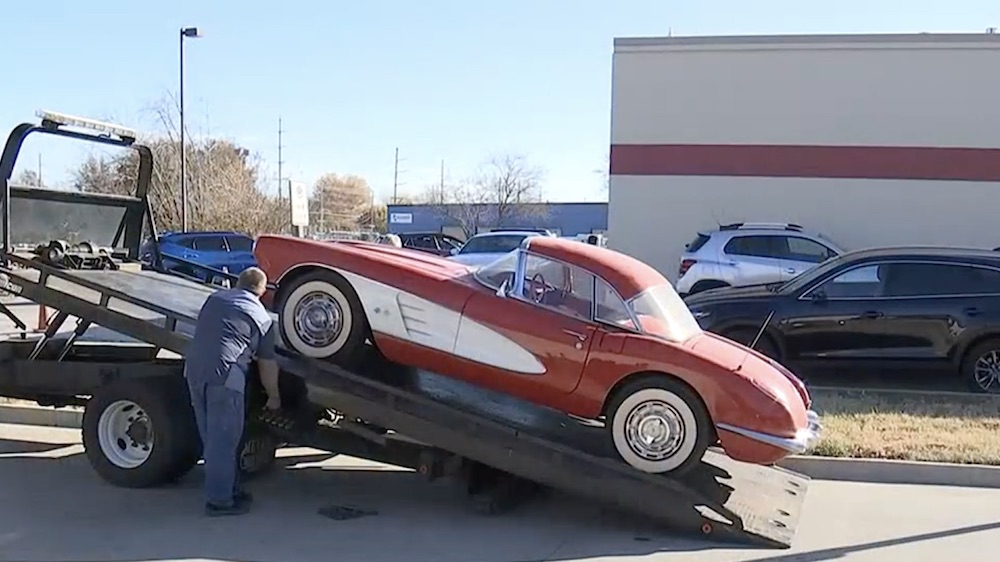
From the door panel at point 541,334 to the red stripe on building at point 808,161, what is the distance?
12.6 m

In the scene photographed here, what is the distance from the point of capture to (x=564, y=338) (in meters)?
6.93

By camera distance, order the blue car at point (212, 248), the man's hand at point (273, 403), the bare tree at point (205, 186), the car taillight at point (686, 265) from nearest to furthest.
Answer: the man's hand at point (273, 403), the car taillight at point (686, 265), the blue car at point (212, 248), the bare tree at point (205, 186)

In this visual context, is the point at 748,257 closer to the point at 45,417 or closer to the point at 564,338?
the point at 564,338

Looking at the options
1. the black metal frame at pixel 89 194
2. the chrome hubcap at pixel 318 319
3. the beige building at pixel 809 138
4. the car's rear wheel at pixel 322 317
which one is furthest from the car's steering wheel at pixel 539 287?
the beige building at pixel 809 138

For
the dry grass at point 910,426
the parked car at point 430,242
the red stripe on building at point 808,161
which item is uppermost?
the red stripe on building at point 808,161

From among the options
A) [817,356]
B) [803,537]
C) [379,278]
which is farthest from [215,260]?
[803,537]

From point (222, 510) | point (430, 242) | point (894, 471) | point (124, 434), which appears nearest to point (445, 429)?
point (222, 510)

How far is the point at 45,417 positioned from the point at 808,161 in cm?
1367

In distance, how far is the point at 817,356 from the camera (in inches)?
448

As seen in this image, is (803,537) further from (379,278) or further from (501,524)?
(379,278)

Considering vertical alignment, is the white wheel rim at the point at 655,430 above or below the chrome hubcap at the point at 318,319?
below

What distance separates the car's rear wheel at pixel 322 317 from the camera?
7336 mm

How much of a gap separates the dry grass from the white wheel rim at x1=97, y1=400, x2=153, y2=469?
17.5ft

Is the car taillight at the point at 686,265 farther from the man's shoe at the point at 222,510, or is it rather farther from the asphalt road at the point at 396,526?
the man's shoe at the point at 222,510
